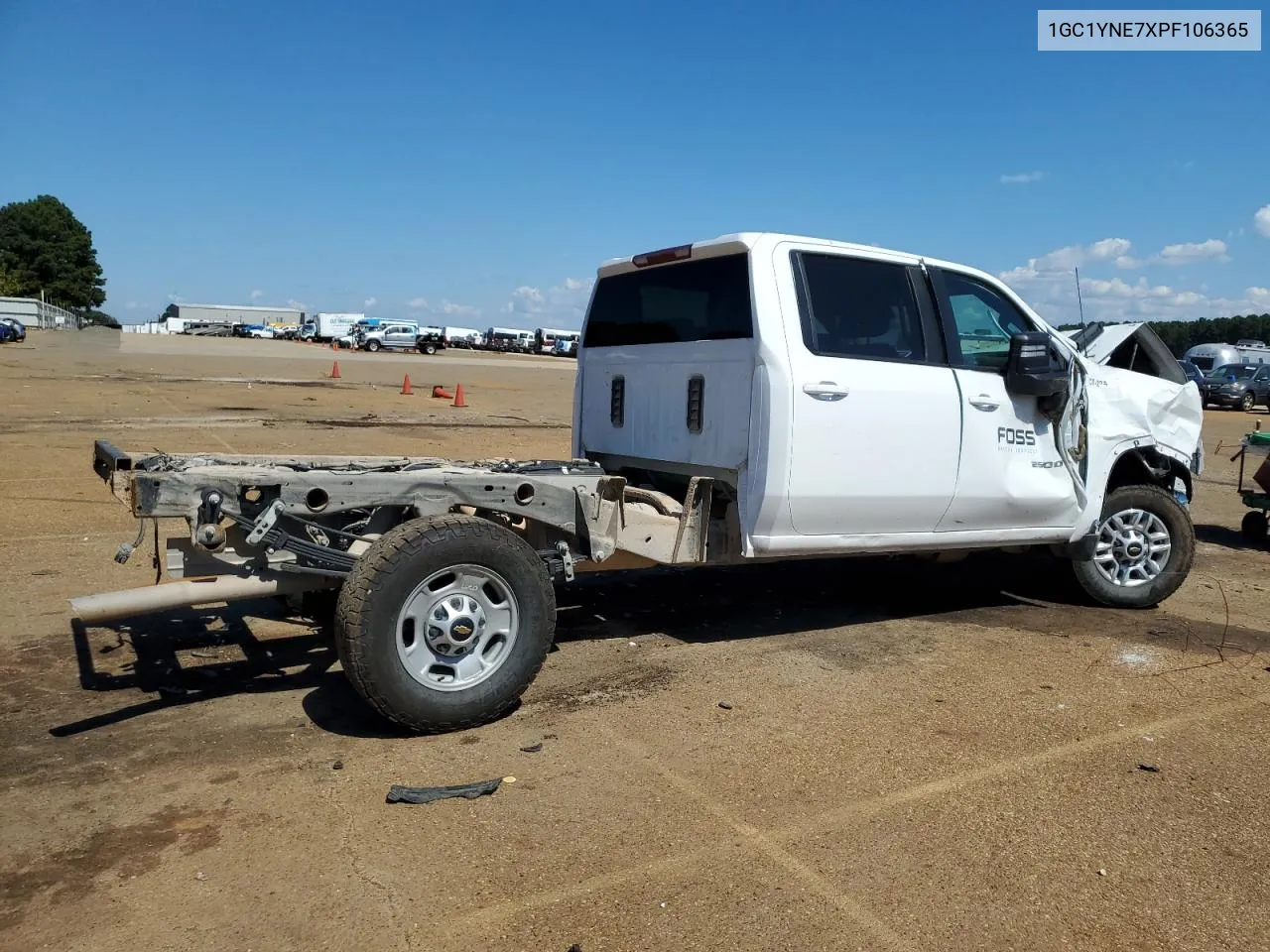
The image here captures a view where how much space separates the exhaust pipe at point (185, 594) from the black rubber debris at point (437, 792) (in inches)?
43.2

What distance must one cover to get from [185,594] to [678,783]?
6.99ft

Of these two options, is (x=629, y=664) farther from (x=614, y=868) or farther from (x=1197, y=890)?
(x=1197, y=890)

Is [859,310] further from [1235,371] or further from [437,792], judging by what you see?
[1235,371]

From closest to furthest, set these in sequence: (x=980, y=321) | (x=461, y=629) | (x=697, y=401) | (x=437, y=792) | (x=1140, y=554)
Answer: (x=437, y=792), (x=461, y=629), (x=697, y=401), (x=980, y=321), (x=1140, y=554)

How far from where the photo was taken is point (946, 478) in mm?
5773

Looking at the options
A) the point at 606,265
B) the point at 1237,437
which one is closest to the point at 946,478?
the point at 606,265

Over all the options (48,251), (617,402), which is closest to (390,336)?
(617,402)

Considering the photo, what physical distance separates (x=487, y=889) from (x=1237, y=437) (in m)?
26.2

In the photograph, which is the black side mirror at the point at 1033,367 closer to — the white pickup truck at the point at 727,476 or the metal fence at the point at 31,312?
the white pickup truck at the point at 727,476

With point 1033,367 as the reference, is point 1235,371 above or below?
above

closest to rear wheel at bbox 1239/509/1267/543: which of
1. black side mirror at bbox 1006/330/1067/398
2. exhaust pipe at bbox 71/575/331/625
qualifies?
black side mirror at bbox 1006/330/1067/398

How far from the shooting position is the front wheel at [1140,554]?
22.3 feet

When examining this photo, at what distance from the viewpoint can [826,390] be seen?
5.23 metres

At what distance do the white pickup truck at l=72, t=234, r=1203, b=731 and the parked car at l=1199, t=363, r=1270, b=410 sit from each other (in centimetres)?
3348
